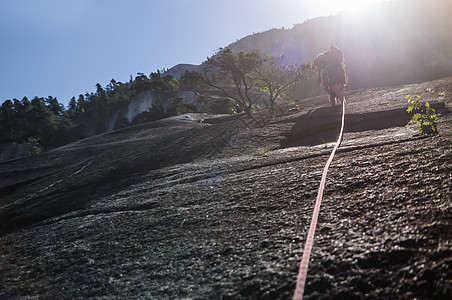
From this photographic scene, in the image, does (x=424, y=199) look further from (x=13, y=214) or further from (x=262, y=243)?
(x=13, y=214)

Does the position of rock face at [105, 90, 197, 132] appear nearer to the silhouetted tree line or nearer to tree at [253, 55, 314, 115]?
the silhouetted tree line

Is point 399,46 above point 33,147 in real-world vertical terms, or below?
above

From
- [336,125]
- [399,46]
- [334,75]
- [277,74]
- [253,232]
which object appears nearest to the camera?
[253,232]

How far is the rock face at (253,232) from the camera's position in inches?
64.0

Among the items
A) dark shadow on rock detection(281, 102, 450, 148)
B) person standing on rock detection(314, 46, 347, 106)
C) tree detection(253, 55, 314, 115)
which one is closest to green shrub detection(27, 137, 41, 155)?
tree detection(253, 55, 314, 115)

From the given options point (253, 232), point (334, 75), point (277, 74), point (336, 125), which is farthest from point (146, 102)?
point (253, 232)

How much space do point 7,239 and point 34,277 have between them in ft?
7.52

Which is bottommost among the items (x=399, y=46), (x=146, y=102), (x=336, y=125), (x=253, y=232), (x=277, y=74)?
(x=253, y=232)

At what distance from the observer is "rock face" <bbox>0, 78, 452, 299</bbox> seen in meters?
1.62

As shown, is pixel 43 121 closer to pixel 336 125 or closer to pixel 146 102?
pixel 146 102

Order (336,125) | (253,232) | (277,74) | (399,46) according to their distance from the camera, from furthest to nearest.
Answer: (399,46) < (277,74) < (336,125) < (253,232)

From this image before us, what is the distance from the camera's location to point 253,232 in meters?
2.43

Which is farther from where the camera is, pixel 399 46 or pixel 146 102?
pixel 146 102

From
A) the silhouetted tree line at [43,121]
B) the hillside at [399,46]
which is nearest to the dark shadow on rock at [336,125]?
the hillside at [399,46]
